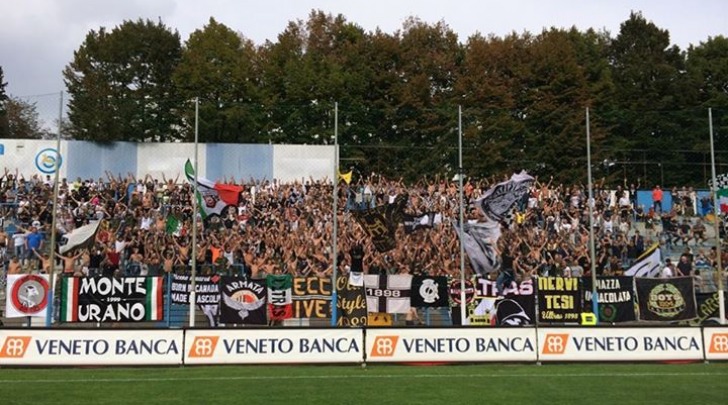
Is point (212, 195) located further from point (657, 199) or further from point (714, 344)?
point (657, 199)

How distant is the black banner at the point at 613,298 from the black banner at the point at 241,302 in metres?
9.76

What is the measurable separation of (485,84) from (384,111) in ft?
50.8

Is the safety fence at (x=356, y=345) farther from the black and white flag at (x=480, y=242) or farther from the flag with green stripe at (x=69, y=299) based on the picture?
the black and white flag at (x=480, y=242)

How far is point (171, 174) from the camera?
35406mm

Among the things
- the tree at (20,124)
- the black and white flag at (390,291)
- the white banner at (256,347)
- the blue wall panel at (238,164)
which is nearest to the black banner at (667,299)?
the black and white flag at (390,291)

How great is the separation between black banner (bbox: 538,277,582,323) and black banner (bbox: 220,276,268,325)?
327 inches

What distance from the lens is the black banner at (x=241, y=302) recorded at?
2127 cm

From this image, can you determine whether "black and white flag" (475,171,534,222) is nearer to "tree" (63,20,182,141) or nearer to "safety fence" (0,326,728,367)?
"safety fence" (0,326,728,367)

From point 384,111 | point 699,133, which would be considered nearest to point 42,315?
point 384,111

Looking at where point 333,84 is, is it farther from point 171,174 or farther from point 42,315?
point 42,315

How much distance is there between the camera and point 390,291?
868 inches

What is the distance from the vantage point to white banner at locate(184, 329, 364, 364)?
16.1m

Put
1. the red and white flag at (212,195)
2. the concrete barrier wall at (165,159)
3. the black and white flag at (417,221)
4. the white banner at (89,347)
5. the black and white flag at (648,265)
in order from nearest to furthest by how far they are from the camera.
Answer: the white banner at (89,347), the red and white flag at (212,195), the black and white flag at (648,265), the black and white flag at (417,221), the concrete barrier wall at (165,159)

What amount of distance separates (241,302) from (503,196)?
335 inches
